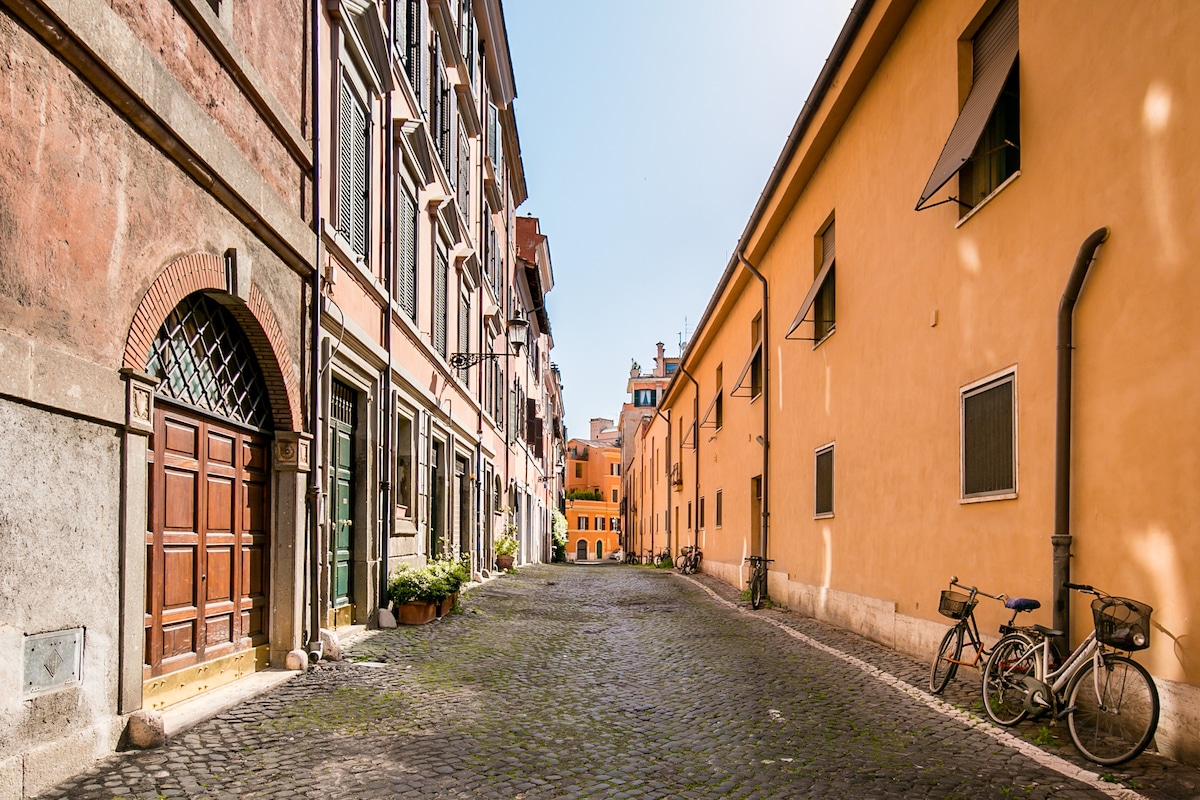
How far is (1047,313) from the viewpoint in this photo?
20.8 ft

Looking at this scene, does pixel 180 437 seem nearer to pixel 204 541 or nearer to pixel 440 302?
pixel 204 541

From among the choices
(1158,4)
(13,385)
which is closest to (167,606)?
(13,385)

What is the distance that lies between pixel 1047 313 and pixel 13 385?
19.9 feet

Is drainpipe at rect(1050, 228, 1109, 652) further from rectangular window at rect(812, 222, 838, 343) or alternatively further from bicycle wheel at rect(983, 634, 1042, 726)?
rectangular window at rect(812, 222, 838, 343)

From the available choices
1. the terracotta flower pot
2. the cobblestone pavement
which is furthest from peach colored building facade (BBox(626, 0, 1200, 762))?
the terracotta flower pot

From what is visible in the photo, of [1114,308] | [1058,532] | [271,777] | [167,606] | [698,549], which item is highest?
[1114,308]

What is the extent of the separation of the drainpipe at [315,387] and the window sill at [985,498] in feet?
→ 18.0

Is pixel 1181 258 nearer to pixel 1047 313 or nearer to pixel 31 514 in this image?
pixel 1047 313

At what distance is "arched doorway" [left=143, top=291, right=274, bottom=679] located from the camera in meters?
5.75

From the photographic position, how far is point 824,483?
1247cm

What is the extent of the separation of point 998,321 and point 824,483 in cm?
564

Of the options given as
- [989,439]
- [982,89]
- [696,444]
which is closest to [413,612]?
[989,439]

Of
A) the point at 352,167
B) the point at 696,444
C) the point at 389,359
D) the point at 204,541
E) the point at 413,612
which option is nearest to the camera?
the point at 204,541

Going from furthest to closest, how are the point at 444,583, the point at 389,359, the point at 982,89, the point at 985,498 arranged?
the point at 389,359, the point at 444,583, the point at 982,89, the point at 985,498
